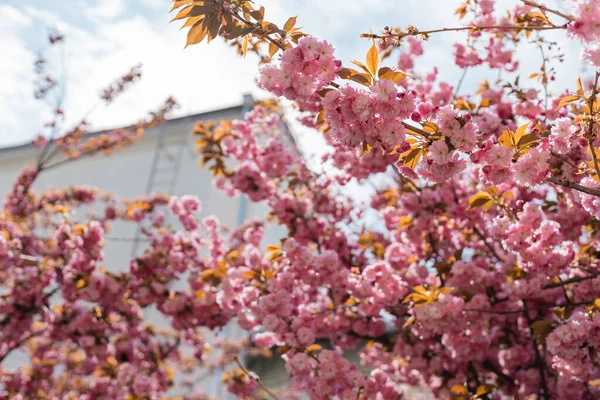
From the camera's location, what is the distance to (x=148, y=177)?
11625 millimetres

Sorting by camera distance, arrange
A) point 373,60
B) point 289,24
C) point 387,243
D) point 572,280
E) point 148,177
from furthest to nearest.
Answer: point 148,177, point 387,243, point 572,280, point 289,24, point 373,60

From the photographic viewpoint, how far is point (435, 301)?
2.58 metres

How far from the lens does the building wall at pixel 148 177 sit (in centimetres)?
971

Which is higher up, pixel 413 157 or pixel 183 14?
pixel 183 14

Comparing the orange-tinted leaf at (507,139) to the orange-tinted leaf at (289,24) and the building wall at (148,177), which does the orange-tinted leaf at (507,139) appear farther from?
the building wall at (148,177)

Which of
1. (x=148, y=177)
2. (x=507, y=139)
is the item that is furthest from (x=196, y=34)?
(x=148, y=177)

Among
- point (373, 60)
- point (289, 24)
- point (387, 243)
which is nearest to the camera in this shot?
point (373, 60)

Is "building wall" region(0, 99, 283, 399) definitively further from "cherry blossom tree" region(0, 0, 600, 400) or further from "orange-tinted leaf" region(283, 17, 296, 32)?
"orange-tinted leaf" region(283, 17, 296, 32)

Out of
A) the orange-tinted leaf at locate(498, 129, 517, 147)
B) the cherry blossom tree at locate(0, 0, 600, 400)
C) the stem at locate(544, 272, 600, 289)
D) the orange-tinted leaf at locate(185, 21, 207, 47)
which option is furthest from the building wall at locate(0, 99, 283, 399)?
the orange-tinted leaf at locate(498, 129, 517, 147)

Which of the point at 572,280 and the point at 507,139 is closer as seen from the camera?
the point at 507,139

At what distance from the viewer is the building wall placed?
9711mm

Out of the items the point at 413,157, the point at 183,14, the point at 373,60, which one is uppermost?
the point at 183,14

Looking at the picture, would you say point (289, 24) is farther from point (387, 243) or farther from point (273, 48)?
point (387, 243)

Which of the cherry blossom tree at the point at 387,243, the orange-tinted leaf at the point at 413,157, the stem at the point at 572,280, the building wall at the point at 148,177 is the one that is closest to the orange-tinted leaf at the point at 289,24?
the cherry blossom tree at the point at 387,243
